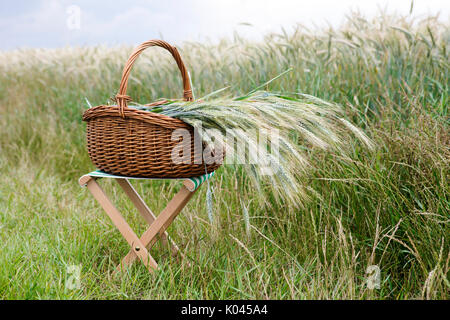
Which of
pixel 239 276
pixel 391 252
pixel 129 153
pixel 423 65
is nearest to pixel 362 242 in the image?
pixel 391 252

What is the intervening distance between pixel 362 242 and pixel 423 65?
172cm

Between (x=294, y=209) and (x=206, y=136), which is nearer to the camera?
(x=206, y=136)

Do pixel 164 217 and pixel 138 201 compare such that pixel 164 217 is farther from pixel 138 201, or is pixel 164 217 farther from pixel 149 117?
pixel 149 117

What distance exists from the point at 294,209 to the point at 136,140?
33.1 inches

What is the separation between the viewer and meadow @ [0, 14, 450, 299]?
1.60m

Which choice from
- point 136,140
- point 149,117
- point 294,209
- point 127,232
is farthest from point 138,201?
point 294,209

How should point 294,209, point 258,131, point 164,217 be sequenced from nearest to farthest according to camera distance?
1. point 258,131
2. point 164,217
3. point 294,209

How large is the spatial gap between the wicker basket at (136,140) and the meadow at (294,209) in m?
0.33

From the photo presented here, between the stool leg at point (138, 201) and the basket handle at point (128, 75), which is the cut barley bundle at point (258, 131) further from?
the stool leg at point (138, 201)

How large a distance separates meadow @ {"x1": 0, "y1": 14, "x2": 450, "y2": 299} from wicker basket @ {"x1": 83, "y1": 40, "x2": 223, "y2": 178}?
328 mm

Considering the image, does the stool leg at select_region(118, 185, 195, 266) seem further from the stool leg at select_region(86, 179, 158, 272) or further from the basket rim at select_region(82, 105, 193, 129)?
the basket rim at select_region(82, 105, 193, 129)

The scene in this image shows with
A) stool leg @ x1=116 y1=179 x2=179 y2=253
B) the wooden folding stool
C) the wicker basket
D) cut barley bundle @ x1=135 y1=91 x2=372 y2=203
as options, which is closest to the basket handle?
the wicker basket

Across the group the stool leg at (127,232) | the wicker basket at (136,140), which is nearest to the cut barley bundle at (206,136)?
the wicker basket at (136,140)

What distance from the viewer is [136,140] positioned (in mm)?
1616
